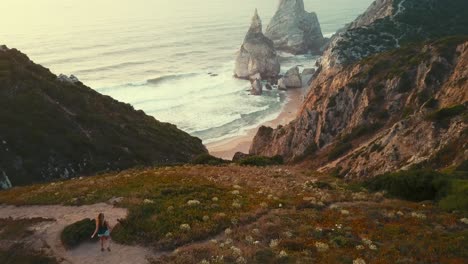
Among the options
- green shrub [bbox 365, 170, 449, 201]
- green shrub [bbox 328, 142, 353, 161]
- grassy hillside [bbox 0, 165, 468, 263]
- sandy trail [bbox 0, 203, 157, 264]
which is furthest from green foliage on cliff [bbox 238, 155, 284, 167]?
sandy trail [bbox 0, 203, 157, 264]

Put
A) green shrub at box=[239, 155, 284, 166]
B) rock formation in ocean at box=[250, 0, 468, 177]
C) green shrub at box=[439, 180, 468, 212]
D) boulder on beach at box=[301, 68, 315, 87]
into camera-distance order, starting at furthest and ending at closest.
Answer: boulder on beach at box=[301, 68, 315, 87]
green shrub at box=[239, 155, 284, 166]
rock formation in ocean at box=[250, 0, 468, 177]
green shrub at box=[439, 180, 468, 212]

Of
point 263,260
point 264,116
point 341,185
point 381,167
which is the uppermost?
point 263,260

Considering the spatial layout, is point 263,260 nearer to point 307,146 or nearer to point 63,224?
point 63,224

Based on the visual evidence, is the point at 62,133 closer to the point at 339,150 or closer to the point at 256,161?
the point at 256,161

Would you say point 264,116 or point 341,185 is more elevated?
point 341,185

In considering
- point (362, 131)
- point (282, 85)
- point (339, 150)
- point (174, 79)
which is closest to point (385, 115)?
point (362, 131)

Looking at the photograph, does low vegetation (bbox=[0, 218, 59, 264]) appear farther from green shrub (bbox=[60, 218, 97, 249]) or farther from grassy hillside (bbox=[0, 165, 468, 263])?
grassy hillside (bbox=[0, 165, 468, 263])

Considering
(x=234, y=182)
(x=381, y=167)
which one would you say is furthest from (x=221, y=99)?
(x=234, y=182)

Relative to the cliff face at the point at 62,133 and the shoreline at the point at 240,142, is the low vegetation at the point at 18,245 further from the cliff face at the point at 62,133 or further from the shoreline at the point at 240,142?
the shoreline at the point at 240,142
